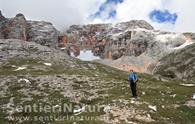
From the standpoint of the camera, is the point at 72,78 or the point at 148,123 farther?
the point at 72,78

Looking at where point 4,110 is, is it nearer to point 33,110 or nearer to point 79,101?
point 33,110

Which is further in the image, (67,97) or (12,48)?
(12,48)

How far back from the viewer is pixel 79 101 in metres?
46.7

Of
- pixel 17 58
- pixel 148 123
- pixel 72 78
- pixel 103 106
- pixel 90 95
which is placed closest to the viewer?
pixel 148 123

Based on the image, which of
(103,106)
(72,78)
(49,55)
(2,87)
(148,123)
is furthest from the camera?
(49,55)

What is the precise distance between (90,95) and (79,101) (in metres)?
3.53

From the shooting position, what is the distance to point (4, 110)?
44812 millimetres

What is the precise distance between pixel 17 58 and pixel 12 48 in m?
18.5

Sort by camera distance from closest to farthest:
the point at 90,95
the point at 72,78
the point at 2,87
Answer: the point at 90,95 → the point at 2,87 → the point at 72,78

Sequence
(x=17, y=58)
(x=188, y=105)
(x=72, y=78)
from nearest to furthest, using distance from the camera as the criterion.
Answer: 1. (x=188, y=105)
2. (x=72, y=78)
3. (x=17, y=58)

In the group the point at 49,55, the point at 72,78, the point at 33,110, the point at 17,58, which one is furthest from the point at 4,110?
the point at 49,55

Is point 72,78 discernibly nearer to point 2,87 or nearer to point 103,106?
point 2,87

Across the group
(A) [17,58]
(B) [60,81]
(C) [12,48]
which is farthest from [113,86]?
(C) [12,48]

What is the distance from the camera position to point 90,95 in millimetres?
49969
